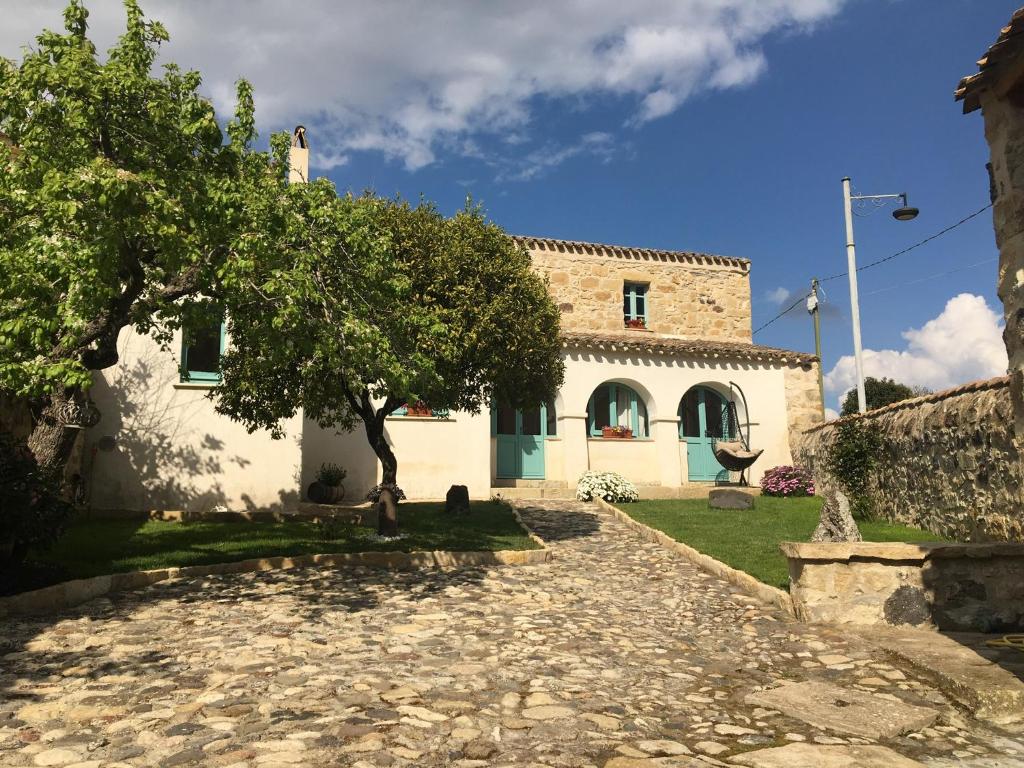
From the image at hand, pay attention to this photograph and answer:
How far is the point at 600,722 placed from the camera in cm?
444

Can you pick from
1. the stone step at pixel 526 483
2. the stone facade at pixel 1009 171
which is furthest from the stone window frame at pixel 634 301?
the stone facade at pixel 1009 171

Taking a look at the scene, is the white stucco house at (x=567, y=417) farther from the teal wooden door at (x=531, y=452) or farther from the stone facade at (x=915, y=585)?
the stone facade at (x=915, y=585)

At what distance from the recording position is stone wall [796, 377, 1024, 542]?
10.1 metres

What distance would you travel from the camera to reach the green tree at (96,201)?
22.4 feet

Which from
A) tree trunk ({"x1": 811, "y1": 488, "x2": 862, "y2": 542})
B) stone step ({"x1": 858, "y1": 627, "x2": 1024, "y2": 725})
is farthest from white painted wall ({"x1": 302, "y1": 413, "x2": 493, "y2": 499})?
stone step ({"x1": 858, "y1": 627, "x2": 1024, "y2": 725})

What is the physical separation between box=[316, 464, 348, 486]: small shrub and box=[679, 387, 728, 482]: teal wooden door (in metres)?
11.0

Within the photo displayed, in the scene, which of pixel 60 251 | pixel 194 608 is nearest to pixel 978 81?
Result: pixel 60 251

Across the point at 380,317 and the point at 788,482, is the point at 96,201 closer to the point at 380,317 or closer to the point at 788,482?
the point at 380,317

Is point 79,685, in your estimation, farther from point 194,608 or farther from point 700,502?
point 700,502

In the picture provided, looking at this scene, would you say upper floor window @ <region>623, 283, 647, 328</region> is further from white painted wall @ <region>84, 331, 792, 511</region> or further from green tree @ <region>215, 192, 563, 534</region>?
green tree @ <region>215, 192, 563, 534</region>

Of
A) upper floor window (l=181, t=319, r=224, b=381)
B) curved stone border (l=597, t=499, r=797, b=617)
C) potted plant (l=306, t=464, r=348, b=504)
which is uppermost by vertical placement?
upper floor window (l=181, t=319, r=224, b=381)

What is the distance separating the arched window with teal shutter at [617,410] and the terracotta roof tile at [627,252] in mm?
5095

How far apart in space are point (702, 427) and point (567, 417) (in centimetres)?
517

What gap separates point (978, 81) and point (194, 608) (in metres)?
8.78
